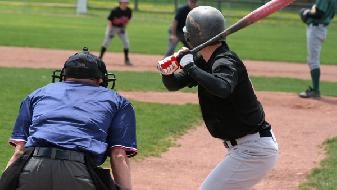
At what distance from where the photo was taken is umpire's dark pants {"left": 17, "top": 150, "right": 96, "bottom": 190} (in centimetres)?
395

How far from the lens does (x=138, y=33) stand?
3225 cm

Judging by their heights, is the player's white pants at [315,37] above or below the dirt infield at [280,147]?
above

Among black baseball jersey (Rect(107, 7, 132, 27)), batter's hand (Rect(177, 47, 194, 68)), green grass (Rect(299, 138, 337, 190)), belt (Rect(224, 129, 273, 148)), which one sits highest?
batter's hand (Rect(177, 47, 194, 68))

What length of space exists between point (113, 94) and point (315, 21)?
1019cm

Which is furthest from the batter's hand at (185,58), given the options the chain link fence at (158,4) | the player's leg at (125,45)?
the chain link fence at (158,4)

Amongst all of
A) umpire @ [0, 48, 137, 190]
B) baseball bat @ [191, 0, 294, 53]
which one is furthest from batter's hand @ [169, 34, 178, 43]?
umpire @ [0, 48, 137, 190]

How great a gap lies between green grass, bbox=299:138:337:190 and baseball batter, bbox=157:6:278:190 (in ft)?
7.70

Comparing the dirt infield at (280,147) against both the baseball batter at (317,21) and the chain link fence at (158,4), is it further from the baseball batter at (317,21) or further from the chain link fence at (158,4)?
the chain link fence at (158,4)

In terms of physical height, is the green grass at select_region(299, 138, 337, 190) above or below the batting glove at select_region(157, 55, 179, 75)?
below

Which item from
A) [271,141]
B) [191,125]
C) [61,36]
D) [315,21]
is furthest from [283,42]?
[271,141]

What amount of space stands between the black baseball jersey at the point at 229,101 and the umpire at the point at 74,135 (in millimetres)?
844

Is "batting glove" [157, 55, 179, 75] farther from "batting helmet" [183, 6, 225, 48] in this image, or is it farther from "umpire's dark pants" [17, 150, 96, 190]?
"umpire's dark pants" [17, 150, 96, 190]

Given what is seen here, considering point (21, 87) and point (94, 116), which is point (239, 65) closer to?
point (94, 116)

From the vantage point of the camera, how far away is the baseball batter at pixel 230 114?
517 cm
